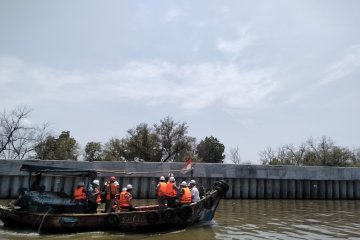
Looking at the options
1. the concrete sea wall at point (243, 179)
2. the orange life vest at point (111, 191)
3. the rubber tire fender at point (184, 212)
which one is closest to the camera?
the rubber tire fender at point (184, 212)

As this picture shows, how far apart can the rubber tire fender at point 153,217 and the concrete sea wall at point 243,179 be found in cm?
1250

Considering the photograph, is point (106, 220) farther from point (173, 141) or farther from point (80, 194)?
point (173, 141)

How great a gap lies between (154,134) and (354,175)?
2740cm

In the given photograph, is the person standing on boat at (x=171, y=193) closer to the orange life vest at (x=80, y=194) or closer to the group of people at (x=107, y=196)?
the group of people at (x=107, y=196)

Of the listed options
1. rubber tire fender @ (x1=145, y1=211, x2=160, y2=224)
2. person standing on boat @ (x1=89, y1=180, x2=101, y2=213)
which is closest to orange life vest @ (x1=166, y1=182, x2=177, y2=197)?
rubber tire fender @ (x1=145, y1=211, x2=160, y2=224)

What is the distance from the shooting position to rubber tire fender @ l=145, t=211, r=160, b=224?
42.7 feet

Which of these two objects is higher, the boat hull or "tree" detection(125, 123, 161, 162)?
"tree" detection(125, 123, 161, 162)

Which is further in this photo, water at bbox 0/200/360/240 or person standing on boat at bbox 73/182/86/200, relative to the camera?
person standing on boat at bbox 73/182/86/200

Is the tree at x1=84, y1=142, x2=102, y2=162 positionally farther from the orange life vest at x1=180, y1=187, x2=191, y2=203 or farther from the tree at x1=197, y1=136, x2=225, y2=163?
the orange life vest at x1=180, y1=187, x2=191, y2=203

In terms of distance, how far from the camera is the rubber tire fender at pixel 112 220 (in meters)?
12.9

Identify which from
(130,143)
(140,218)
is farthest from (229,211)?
(130,143)

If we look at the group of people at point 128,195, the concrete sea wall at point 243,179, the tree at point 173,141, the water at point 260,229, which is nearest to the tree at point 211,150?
the tree at point 173,141

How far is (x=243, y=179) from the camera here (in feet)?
92.5

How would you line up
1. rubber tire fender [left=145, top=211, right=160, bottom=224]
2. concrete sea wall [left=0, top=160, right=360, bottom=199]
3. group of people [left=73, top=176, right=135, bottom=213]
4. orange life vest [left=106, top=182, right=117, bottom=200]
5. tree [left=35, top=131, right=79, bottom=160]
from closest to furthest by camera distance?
1. rubber tire fender [left=145, top=211, right=160, bottom=224]
2. group of people [left=73, top=176, right=135, bottom=213]
3. orange life vest [left=106, top=182, right=117, bottom=200]
4. concrete sea wall [left=0, top=160, right=360, bottom=199]
5. tree [left=35, top=131, right=79, bottom=160]
